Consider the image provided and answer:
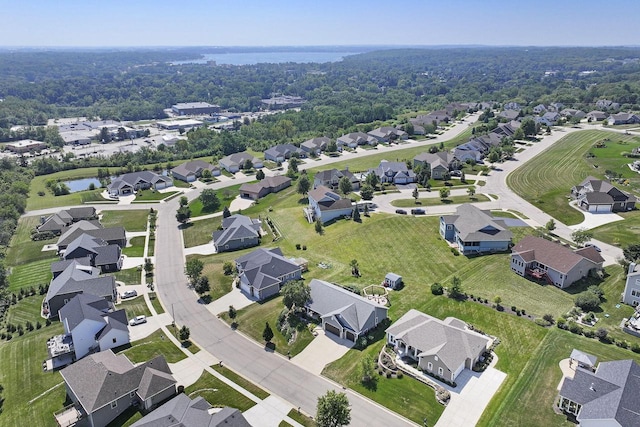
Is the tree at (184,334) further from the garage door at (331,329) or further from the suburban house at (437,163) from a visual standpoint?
the suburban house at (437,163)

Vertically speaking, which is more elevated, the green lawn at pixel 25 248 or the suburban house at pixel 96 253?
the suburban house at pixel 96 253

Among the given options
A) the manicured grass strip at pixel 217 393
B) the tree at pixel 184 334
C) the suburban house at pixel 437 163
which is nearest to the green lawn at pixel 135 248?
the tree at pixel 184 334

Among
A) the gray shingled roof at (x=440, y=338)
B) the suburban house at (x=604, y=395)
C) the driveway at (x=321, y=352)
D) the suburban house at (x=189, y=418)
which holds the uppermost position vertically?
the suburban house at (x=604, y=395)

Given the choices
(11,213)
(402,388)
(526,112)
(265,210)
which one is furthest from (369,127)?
(402,388)

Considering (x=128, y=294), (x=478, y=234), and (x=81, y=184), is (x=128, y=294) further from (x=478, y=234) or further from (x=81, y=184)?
(x=81, y=184)

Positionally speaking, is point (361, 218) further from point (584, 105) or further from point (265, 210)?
point (584, 105)

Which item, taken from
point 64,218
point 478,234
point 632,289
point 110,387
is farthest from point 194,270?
point 632,289
